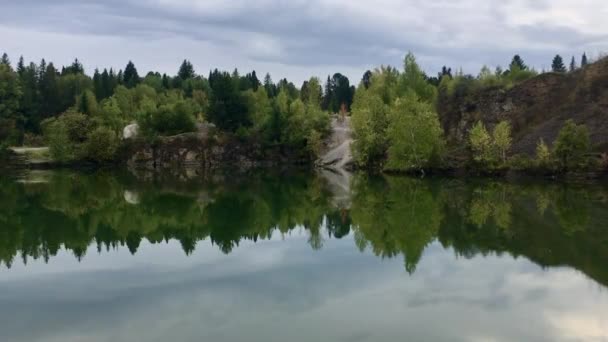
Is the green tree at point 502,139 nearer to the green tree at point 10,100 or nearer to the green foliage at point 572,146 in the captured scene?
the green foliage at point 572,146

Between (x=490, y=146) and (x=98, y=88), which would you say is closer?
(x=490, y=146)

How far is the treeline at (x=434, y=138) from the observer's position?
53.0 meters

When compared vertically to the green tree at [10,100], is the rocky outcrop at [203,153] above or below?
below

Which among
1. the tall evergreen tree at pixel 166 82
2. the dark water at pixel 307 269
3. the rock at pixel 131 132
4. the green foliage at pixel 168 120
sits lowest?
the dark water at pixel 307 269

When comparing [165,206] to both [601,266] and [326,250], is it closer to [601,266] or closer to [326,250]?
[326,250]

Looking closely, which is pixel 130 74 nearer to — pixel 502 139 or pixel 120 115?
pixel 120 115

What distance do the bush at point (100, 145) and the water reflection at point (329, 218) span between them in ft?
100

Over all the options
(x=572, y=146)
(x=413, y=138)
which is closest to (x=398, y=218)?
(x=572, y=146)

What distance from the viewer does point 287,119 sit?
3354 inches

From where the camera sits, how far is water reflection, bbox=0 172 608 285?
22.9 m

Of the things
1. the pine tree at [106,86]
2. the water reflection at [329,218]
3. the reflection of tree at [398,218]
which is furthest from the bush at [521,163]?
the pine tree at [106,86]

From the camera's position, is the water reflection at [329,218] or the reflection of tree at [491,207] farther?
the reflection of tree at [491,207]

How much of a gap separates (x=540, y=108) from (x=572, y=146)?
1756cm

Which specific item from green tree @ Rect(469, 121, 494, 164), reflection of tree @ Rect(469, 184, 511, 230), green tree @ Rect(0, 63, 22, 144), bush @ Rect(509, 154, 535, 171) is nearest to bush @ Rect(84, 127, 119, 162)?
green tree @ Rect(0, 63, 22, 144)
